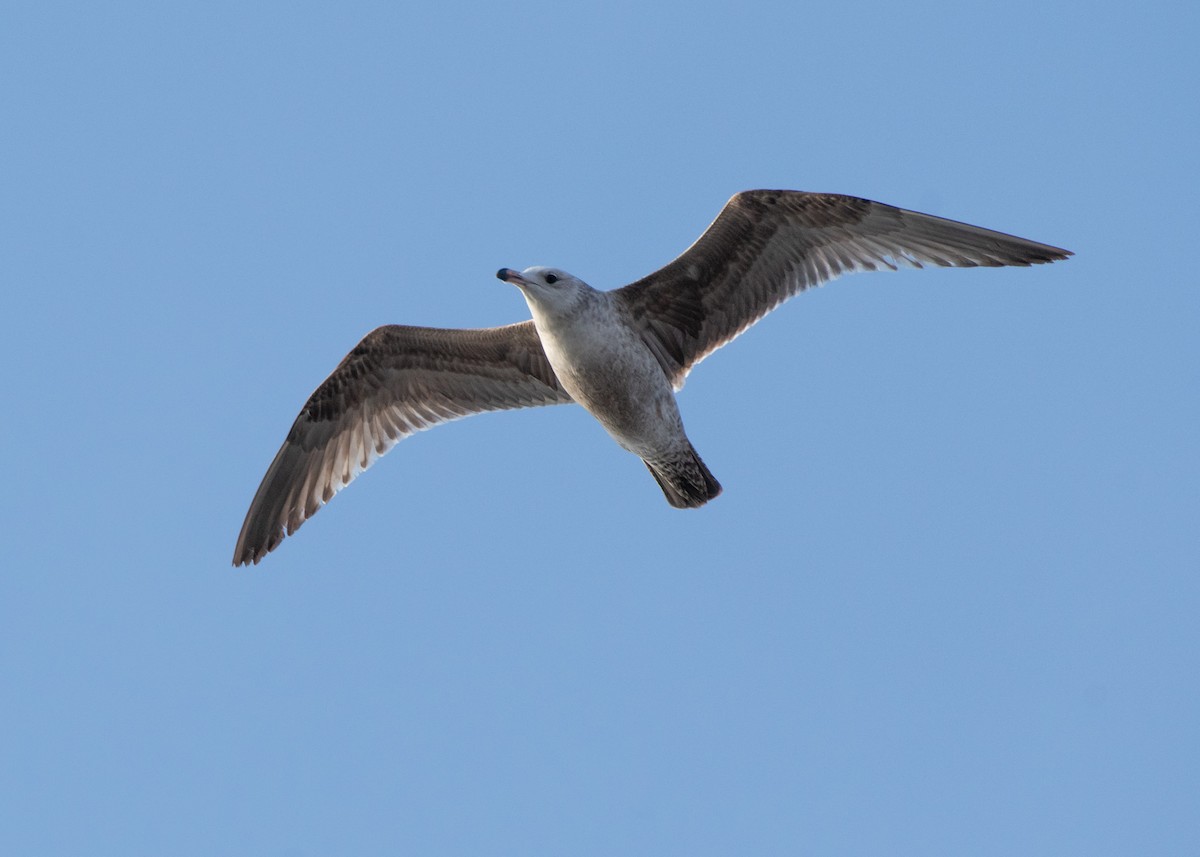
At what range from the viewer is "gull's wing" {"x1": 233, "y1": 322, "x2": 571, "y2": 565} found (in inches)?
479

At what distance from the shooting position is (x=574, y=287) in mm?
10758

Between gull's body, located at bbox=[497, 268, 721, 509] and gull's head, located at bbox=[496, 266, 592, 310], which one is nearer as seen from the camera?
gull's head, located at bbox=[496, 266, 592, 310]

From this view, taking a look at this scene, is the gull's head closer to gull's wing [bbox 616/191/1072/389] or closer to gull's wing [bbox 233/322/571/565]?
gull's wing [bbox 616/191/1072/389]

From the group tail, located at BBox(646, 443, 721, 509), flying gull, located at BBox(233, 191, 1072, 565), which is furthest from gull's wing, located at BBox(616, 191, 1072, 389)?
tail, located at BBox(646, 443, 721, 509)

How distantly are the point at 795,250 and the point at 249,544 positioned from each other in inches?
213

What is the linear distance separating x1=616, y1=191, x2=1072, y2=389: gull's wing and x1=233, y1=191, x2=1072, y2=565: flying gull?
0.01 metres

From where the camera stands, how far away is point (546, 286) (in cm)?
1066

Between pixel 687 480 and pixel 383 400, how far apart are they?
2924mm

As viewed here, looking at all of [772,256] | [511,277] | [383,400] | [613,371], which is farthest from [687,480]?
[383,400]

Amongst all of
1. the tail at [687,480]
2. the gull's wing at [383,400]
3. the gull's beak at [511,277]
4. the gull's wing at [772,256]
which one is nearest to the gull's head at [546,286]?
the gull's beak at [511,277]

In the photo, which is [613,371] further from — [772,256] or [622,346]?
[772,256]

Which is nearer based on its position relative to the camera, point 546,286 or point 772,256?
point 546,286

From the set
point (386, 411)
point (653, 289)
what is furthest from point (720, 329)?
point (386, 411)

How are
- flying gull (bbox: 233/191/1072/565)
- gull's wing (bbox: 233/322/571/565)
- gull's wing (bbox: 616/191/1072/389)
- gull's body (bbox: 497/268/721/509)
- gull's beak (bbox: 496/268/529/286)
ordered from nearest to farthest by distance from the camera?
gull's beak (bbox: 496/268/529/286) → gull's body (bbox: 497/268/721/509) → flying gull (bbox: 233/191/1072/565) → gull's wing (bbox: 616/191/1072/389) → gull's wing (bbox: 233/322/571/565)
